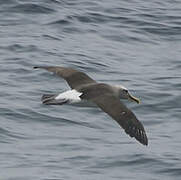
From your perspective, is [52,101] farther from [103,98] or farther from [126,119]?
[126,119]

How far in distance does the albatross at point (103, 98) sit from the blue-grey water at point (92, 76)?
80 centimetres

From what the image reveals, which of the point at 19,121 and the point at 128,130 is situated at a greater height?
the point at 128,130

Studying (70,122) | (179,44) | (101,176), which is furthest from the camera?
(179,44)

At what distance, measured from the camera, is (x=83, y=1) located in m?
18.6

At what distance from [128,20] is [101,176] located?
732 centimetres

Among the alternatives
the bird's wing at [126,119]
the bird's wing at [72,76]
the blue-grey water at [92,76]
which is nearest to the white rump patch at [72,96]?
the bird's wing at [126,119]

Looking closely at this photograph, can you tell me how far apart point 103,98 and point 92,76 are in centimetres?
389

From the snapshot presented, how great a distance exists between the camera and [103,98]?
1045cm

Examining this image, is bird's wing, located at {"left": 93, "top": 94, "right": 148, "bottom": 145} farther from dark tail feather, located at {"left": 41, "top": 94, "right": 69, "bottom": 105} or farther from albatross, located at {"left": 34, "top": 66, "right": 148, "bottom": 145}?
dark tail feather, located at {"left": 41, "top": 94, "right": 69, "bottom": 105}

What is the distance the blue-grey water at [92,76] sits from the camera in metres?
11.1

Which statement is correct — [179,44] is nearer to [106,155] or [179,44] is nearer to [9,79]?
[9,79]

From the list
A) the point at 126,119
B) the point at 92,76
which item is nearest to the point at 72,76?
the point at 126,119

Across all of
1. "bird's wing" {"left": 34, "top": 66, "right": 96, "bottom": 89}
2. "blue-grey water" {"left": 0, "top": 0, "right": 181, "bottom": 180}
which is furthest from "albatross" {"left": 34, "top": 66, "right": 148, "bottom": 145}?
"blue-grey water" {"left": 0, "top": 0, "right": 181, "bottom": 180}

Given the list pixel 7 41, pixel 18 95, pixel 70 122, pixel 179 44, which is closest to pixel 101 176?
pixel 70 122
